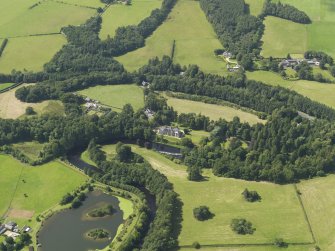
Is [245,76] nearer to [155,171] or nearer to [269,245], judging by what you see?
[155,171]

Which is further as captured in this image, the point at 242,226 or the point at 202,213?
the point at 202,213

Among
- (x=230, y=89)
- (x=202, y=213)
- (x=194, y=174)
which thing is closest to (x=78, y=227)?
(x=202, y=213)

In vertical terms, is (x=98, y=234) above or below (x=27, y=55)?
below

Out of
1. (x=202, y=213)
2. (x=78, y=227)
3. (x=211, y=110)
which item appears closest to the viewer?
(x=202, y=213)

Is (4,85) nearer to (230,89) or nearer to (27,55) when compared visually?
(27,55)

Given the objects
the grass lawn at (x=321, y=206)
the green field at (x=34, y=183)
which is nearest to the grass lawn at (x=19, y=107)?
the green field at (x=34, y=183)

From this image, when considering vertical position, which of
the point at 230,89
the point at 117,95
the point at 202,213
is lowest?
the point at 202,213

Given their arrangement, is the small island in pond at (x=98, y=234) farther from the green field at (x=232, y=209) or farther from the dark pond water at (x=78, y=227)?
the green field at (x=232, y=209)
